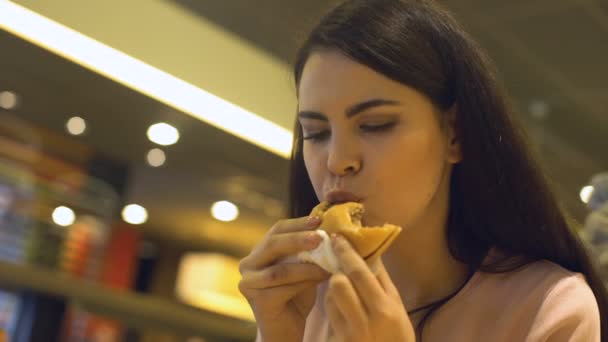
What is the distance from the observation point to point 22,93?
4086 millimetres

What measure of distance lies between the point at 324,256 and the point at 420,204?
0.20 metres

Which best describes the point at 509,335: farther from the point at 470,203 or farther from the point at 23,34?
the point at 23,34

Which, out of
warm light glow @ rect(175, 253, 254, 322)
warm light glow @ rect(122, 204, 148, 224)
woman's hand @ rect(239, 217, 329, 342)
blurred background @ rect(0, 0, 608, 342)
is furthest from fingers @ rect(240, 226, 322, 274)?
warm light glow @ rect(175, 253, 254, 322)

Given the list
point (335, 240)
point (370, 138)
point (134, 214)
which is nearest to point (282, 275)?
point (335, 240)

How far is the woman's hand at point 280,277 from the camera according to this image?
111 cm

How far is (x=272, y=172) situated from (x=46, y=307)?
142 centimetres

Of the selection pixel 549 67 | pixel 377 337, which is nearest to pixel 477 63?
pixel 377 337

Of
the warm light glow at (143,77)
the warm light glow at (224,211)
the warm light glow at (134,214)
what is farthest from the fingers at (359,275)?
the warm light glow at (134,214)

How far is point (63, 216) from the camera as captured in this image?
14.4 feet

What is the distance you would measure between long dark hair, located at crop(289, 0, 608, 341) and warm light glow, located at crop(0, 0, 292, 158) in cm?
231

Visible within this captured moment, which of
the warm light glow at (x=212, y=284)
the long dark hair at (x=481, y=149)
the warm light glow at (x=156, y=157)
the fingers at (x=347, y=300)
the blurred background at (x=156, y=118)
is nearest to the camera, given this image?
the fingers at (x=347, y=300)

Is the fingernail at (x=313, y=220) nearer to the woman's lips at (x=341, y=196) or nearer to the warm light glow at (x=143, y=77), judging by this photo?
the woman's lips at (x=341, y=196)

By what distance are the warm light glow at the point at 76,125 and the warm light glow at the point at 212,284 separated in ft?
5.80

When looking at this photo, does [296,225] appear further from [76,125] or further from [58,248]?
[76,125]
